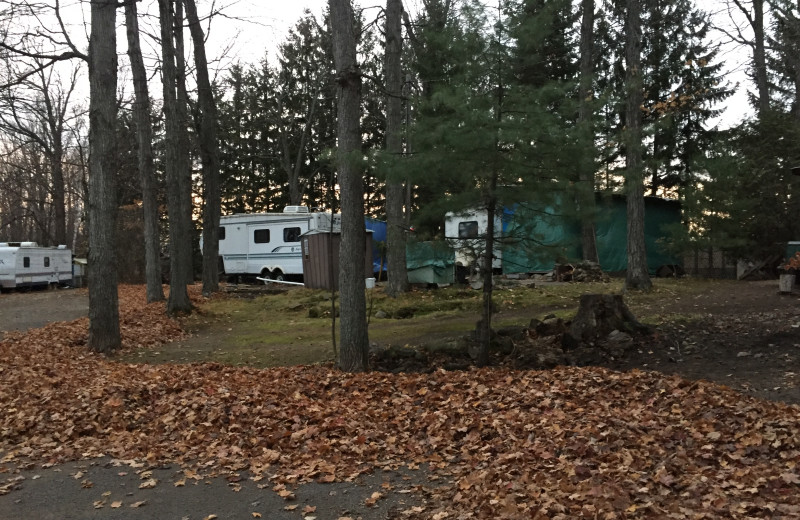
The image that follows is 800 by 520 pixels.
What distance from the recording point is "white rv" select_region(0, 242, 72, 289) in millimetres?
24234

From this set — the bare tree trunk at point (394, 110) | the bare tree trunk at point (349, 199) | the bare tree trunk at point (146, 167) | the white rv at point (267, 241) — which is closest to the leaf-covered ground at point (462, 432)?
the bare tree trunk at point (349, 199)

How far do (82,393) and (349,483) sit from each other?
12.6ft

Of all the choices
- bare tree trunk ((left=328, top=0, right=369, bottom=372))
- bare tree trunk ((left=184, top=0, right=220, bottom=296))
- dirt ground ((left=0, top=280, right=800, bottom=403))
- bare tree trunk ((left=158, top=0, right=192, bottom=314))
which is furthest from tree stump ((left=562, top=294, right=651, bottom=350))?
A: bare tree trunk ((left=184, top=0, right=220, bottom=296))

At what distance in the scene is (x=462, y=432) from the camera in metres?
5.68

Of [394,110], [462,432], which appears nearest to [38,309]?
[394,110]

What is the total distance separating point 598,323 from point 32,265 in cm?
2335

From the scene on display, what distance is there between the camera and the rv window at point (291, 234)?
24.2 meters

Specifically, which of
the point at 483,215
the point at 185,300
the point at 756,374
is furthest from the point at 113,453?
the point at 185,300

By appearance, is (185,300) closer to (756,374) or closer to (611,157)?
(611,157)

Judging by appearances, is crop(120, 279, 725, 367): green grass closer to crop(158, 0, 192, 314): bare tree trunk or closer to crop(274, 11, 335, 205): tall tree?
crop(158, 0, 192, 314): bare tree trunk

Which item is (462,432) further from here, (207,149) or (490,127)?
(207,149)

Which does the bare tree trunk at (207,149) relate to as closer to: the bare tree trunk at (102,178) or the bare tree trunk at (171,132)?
the bare tree trunk at (171,132)

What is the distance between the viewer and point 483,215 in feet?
29.7

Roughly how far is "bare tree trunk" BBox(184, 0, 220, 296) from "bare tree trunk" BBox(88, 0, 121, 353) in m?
7.80
